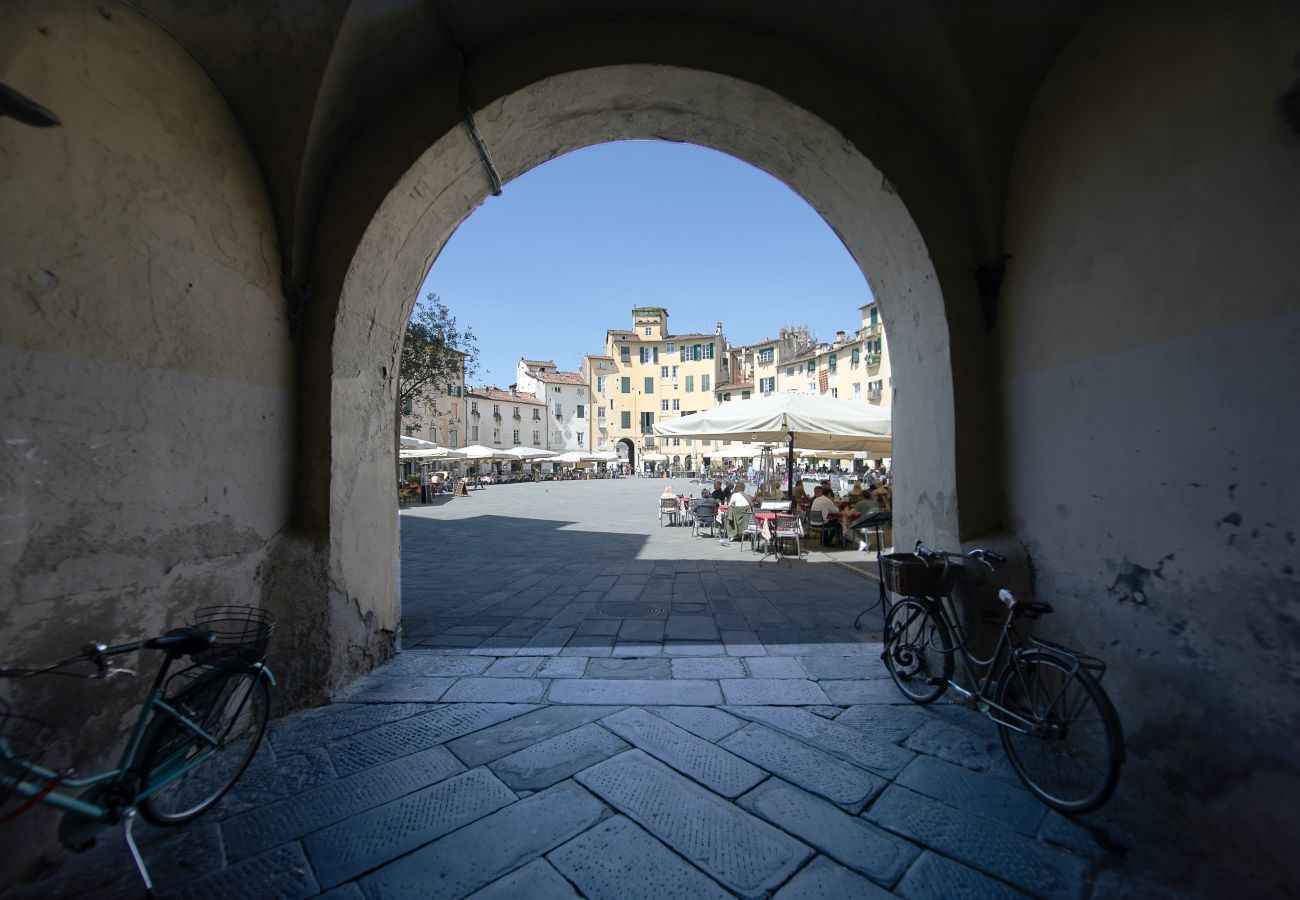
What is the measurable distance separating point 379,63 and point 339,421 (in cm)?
220

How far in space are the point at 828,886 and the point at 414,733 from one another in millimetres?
2132

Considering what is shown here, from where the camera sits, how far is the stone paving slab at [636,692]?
10.4 ft

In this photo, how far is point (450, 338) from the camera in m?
19.2

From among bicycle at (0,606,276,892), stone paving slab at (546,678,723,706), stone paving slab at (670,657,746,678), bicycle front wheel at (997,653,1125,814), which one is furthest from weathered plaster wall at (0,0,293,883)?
bicycle front wheel at (997,653,1125,814)

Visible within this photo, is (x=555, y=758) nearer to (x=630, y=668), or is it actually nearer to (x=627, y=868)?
(x=627, y=868)

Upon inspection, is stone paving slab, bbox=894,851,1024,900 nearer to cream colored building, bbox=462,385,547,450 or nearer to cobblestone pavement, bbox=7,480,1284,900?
cobblestone pavement, bbox=7,480,1284,900

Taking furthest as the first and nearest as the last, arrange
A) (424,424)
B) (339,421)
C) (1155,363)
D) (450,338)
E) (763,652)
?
(424,424) < (450,338) < (763,652) < (339,421) < (1155,363)

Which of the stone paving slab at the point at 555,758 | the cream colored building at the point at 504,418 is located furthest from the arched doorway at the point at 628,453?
the stone paving slab at the point at 555,758

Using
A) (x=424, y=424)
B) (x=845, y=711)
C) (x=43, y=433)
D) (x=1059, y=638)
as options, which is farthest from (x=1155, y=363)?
(x=424, y=424)

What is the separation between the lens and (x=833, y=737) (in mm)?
2754

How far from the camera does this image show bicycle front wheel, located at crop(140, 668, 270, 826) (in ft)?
6.66

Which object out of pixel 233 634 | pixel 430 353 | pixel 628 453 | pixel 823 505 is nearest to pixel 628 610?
pixel 233 634

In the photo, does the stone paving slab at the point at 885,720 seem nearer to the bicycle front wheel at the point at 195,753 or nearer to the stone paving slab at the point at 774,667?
the stone paving slab at the point at 774,667

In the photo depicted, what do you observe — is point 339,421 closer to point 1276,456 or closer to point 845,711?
point 845,711
